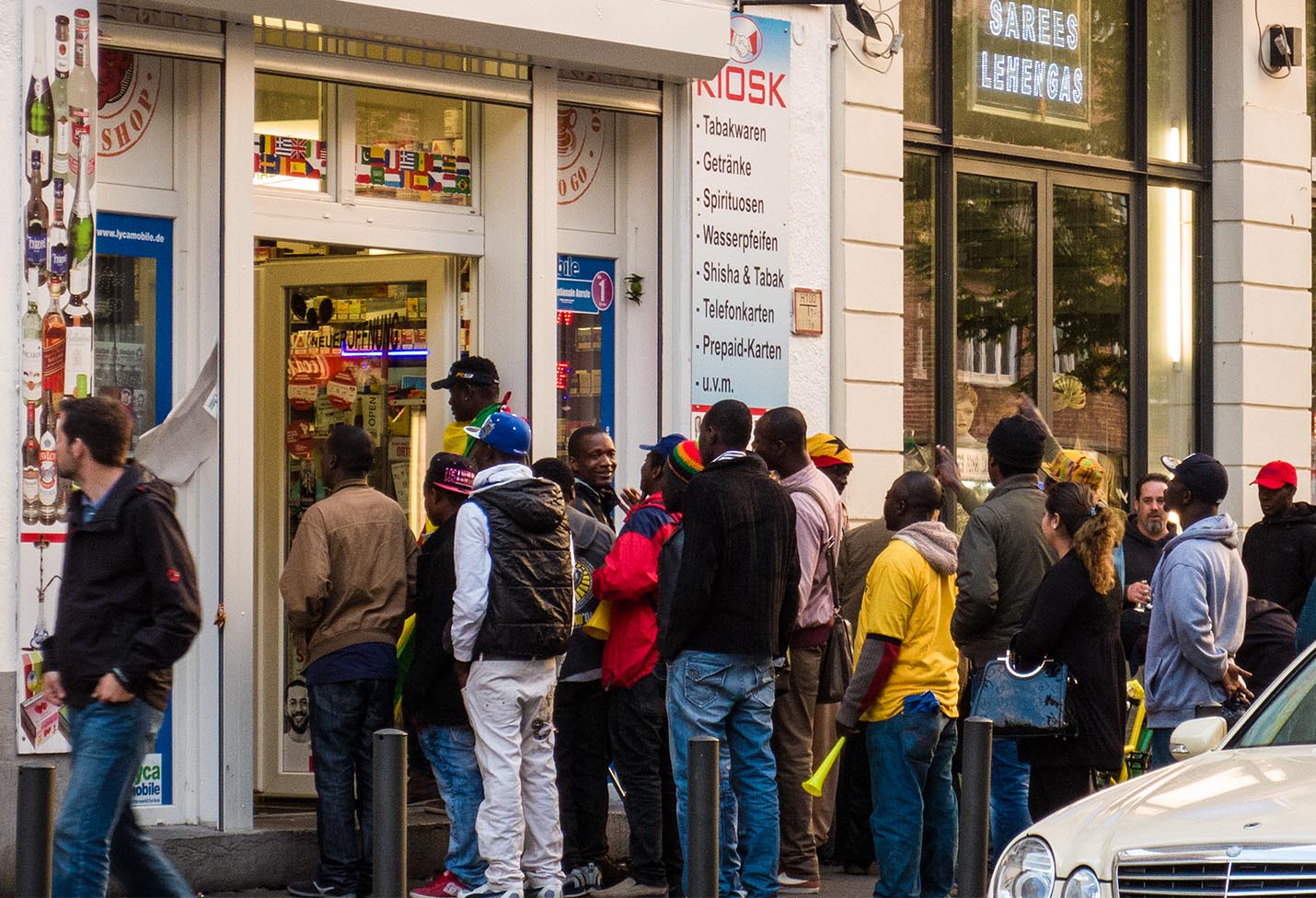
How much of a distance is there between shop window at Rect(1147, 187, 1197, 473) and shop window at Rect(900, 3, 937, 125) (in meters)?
2.22

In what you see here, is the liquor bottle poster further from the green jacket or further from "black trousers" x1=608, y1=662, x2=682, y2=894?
the green jacket

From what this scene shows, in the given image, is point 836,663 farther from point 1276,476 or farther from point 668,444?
point 1276,476

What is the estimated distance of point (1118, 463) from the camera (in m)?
14.3

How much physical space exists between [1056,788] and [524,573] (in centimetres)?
241

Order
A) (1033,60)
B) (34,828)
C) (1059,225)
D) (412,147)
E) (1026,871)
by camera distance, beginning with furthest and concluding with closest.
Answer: (1059,225)
(1033,60)
(412,147)
(34,828)
(1026,871)

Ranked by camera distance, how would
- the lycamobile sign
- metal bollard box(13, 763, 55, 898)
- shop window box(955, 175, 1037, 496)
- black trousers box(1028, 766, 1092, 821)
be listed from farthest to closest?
the lycamobile sign, shop window box(955, 175, 1037, 496), black trousers box(1028, 766, 1092, 821), metal bollard box(13, 763, 55, 898)

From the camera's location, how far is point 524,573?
28.5 feet

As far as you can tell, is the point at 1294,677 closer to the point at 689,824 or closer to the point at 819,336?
the point at 689,824

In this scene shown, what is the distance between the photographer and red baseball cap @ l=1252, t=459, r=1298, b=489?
12.4 metres

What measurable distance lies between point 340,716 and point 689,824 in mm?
2362

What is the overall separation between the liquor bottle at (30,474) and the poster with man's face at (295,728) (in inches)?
91.4

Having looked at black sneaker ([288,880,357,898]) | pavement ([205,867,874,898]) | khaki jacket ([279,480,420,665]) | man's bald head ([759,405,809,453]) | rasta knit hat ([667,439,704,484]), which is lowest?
pavement ([205,867,874,898])

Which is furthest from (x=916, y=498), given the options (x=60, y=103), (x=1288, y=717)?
(x=60, y=103)

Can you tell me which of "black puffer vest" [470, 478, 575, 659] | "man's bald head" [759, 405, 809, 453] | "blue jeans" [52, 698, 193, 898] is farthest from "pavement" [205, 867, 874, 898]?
"blue jeans" [52, 698, 193, 898]
